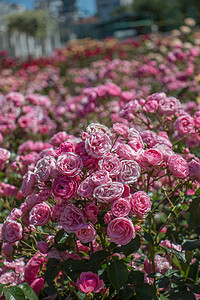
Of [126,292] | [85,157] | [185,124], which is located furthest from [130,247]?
[185,124]

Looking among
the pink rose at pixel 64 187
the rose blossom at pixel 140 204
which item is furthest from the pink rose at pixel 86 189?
the rose blossom at pixel 140 204

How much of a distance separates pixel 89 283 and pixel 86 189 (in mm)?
301

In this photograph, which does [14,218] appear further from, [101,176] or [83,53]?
[83,53]

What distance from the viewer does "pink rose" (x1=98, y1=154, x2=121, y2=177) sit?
1093mm

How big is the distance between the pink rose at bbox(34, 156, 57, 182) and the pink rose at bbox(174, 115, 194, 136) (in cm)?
60

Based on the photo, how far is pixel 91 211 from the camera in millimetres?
1114

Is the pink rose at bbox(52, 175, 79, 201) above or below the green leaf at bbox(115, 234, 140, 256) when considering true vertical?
above

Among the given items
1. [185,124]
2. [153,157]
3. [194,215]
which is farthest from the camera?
[185,124]

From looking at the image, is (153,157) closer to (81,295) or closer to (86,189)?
(86,189)

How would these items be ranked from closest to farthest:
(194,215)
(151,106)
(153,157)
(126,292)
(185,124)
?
(194,215) < (153,157) < (126,292) < (185,124) < (151,106)

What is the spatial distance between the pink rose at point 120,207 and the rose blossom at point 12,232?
363 millimetres

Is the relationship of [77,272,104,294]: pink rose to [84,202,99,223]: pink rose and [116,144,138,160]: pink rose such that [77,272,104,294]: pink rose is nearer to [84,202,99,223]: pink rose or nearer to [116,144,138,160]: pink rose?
[84,202,99,223]: pink rose

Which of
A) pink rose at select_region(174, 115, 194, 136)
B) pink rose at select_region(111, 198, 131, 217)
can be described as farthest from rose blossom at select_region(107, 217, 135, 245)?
pink rose at select_region(174, 115, 194, 136)

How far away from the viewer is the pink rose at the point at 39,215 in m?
1.16
